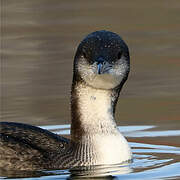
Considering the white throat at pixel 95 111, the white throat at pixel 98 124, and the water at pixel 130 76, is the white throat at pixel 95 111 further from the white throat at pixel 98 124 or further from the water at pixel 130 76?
the water at pixel 130 76

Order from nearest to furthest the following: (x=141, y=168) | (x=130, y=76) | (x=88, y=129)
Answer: (x=141, y=168)
(x=88, y=129)
(x=130, y=76)

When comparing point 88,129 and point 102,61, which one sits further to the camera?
point 88,129

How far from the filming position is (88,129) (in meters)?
10.3

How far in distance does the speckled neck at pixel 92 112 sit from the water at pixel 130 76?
0.48 meters

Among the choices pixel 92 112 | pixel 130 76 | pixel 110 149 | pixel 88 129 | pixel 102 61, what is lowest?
pixel 110 149

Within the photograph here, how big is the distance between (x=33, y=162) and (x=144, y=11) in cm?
1125

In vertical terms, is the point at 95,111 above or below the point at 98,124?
above

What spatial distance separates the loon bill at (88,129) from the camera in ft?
A: 32.8

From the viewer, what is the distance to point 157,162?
10438 mm

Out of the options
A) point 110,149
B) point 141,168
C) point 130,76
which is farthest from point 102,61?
point 130,76

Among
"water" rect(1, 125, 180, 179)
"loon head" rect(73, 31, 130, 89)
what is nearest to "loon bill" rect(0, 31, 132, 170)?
"loon head" rect(73, 31, 130, 89)

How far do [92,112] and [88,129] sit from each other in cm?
17

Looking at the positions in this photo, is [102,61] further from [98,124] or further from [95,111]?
[98,124]

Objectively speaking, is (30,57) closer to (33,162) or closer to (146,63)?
(146,63)
